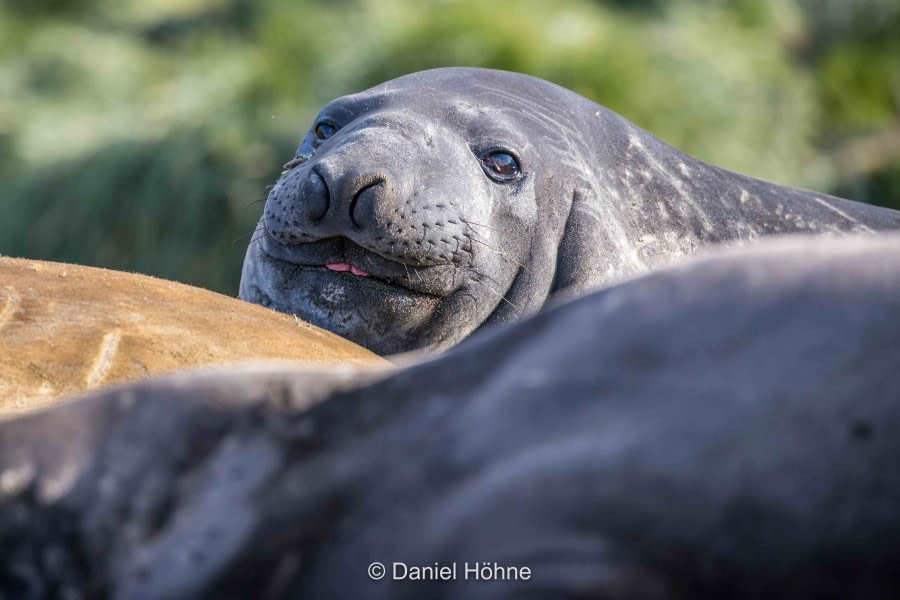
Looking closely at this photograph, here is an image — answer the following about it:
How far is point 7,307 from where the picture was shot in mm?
2662

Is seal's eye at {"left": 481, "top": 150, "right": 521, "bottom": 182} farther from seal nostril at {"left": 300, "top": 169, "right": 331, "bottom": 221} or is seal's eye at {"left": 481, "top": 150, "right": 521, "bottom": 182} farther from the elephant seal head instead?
seal nostril at {"left": 300, "top": 169, "right": 331, "bottom": 221}

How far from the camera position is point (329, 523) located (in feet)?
5.12

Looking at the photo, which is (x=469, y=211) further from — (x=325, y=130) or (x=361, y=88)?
(x=361, y=88)

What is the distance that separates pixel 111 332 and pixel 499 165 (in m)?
2.47

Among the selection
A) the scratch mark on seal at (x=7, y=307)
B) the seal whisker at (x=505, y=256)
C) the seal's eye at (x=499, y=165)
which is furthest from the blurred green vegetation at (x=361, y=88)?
the scratch mark on seal at (x=7, y=307)

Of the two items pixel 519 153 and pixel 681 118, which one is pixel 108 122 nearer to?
pixel 681 118

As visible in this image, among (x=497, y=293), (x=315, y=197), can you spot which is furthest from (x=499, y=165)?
(x=315, y=197)

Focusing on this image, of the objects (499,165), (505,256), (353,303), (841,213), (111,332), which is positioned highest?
(841,213)

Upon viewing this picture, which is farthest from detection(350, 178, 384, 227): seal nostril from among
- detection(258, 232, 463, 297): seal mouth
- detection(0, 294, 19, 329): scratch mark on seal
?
detection(0, 294, 19, 329): scratch mark on seal

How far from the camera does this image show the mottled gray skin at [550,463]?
1385mm

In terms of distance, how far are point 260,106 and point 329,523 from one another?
14358 millimetres

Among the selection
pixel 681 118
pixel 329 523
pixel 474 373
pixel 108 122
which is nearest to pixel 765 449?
pixel 474 373

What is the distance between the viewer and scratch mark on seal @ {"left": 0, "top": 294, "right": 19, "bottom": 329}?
2.60m

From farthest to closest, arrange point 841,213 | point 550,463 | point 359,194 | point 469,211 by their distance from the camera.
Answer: point 841,213 < point 469,211 < point 359,194 < point 550,463
